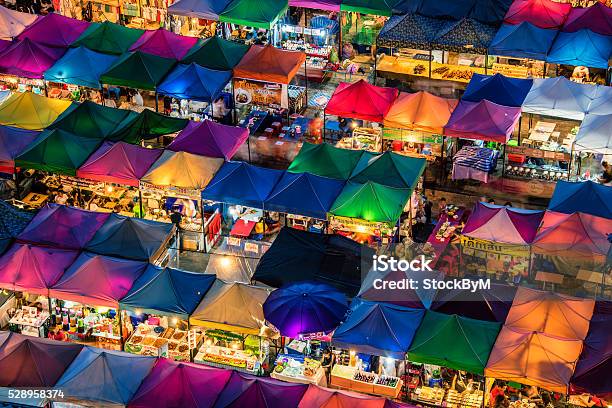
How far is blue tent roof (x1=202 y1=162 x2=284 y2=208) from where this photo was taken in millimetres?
37812

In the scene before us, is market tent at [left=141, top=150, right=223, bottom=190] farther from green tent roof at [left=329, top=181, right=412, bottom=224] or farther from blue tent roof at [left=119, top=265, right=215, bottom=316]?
blue tent roof at [left=119, top=265, right=215, bottom=316]

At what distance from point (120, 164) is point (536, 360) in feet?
48.8

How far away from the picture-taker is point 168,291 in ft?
111

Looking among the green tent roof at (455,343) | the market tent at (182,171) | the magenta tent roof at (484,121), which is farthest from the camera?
the magenta tent roof at (484,121)

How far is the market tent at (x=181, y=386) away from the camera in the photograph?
30688 mm

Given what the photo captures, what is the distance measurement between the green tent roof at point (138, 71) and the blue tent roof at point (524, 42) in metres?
11.6

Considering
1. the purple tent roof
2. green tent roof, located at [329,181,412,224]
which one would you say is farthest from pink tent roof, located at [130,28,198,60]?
green tent roof, located at [329,181,412,224]

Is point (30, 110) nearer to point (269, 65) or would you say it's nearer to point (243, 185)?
point (269, 65)

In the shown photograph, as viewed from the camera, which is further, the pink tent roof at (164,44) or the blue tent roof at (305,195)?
the pink tent roof at (164,44)

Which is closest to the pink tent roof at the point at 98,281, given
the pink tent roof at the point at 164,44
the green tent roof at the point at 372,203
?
the green tent roof at the point at 372,203

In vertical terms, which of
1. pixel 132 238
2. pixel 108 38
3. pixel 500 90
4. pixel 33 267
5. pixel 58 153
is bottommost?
pixel 33 267

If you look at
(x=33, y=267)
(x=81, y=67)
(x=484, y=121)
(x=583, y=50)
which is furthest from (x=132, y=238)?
(x=583, y=50)

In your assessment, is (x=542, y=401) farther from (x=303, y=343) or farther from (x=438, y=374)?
(x=303, y=343)

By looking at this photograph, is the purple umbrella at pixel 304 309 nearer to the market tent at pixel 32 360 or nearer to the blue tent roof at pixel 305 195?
the blue tent roof at pixel 305 195
